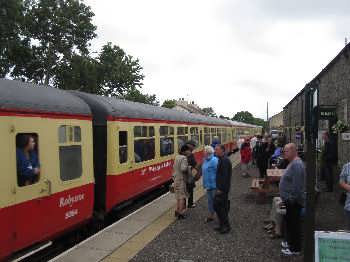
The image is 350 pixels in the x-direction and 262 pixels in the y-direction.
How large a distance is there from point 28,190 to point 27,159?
43 cm

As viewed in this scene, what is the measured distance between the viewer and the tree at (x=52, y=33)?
34.2 m

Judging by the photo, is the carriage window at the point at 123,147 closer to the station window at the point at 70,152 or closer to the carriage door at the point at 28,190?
the station window at the point at 70,152

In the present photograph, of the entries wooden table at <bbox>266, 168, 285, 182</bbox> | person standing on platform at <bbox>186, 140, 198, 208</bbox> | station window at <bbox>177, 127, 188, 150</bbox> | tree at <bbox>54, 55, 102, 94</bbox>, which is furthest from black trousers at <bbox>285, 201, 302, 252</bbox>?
tree at <bbox>54, 55, 102, 94</bbox>

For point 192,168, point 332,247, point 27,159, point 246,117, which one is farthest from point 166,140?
point 246,117

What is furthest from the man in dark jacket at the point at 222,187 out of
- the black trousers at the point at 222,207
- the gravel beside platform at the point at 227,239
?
the gravel beside platform at the point at 227,239

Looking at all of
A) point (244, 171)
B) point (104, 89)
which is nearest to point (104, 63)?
point (104, 89)

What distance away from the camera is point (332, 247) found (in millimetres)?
4867

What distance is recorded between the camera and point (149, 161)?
1224 cm

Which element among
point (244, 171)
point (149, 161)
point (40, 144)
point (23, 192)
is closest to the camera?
point (23, 192)

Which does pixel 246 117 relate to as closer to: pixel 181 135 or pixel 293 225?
pixel 181 135

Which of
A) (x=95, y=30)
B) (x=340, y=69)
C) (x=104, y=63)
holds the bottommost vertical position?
(x=340, y=69)

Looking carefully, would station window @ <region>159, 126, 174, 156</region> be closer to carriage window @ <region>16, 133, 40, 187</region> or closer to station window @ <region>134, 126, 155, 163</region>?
station window @ <region>134, 126, 155, 163</region>

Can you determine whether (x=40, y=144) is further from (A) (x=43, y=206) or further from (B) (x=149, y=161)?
(B) (x=149, y=161)

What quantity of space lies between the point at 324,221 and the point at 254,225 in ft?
4.64
